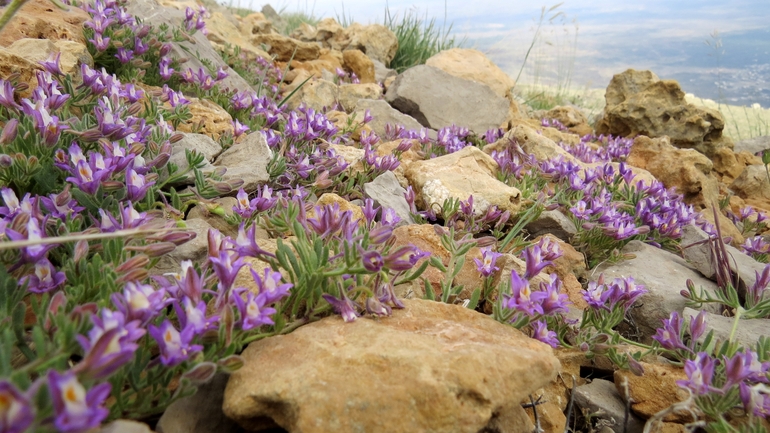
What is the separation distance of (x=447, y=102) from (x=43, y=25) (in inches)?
182

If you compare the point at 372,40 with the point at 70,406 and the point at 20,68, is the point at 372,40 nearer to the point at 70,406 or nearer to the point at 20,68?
the point at 20,68

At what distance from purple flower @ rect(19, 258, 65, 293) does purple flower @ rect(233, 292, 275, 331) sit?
644 millimetres

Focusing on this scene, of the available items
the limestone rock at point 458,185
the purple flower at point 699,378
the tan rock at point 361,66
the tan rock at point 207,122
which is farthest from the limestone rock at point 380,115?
the purple flower at point 699,378

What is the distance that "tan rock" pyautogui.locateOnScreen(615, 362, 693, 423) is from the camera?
2.10m

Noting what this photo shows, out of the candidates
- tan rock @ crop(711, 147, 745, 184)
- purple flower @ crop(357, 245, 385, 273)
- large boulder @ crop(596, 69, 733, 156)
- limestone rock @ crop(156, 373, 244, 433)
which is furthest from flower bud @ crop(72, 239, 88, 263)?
tan rock @ crop(711, 147, 745, 184)

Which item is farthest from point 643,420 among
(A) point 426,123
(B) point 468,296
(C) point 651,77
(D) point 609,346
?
(C) point 651,77

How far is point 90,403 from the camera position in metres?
1.06

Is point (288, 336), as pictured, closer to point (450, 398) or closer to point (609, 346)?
point (450, 398)

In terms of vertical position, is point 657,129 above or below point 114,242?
below

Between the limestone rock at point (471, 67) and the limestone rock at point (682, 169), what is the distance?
2736 millimetres

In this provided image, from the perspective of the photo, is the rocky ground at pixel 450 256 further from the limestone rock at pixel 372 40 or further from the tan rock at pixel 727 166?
the limestone rock at pixel 372 40

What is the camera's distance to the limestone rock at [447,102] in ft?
22.1

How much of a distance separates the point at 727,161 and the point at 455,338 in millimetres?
6909

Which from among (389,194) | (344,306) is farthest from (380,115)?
(344,306)
